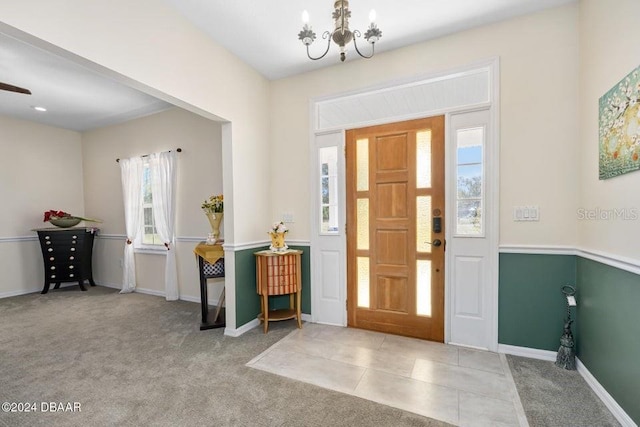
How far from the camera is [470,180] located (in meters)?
2.51

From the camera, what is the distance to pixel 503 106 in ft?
7.77

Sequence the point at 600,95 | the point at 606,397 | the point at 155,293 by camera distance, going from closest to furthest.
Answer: the point at 606,397
the point at 600,95
the point at 155,293

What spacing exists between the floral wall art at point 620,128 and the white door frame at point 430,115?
26.4 inches

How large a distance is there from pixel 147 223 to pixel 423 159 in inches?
172

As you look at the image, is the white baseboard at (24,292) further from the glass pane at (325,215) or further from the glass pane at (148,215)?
the glass pane at (325,215)

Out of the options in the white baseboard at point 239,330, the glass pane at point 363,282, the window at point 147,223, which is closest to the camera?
the white baseboard at point 239,330

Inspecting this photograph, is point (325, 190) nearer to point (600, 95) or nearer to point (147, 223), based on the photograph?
point (600, 95)

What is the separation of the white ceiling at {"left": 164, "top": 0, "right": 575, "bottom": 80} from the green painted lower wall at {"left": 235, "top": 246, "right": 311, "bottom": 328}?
7.09 feet

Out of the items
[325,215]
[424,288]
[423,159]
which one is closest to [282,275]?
[325,215]

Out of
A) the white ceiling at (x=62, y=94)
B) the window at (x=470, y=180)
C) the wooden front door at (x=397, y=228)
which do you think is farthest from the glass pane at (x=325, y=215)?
the white ceiling at (x=62, y=94)

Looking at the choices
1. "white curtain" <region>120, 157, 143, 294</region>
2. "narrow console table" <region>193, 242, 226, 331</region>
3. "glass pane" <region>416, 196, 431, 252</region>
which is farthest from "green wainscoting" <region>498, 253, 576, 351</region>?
"white curtain" <region>120, 157, 143, 294</region>

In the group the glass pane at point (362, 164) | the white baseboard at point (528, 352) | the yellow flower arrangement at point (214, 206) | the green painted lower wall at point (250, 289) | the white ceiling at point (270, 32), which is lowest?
the white baseboard at point (528, 352)

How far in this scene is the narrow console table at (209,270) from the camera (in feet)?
10.2

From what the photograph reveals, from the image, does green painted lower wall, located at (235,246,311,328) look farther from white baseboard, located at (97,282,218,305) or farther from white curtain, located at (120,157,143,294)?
white curtain, located at (120,157,143,294)
